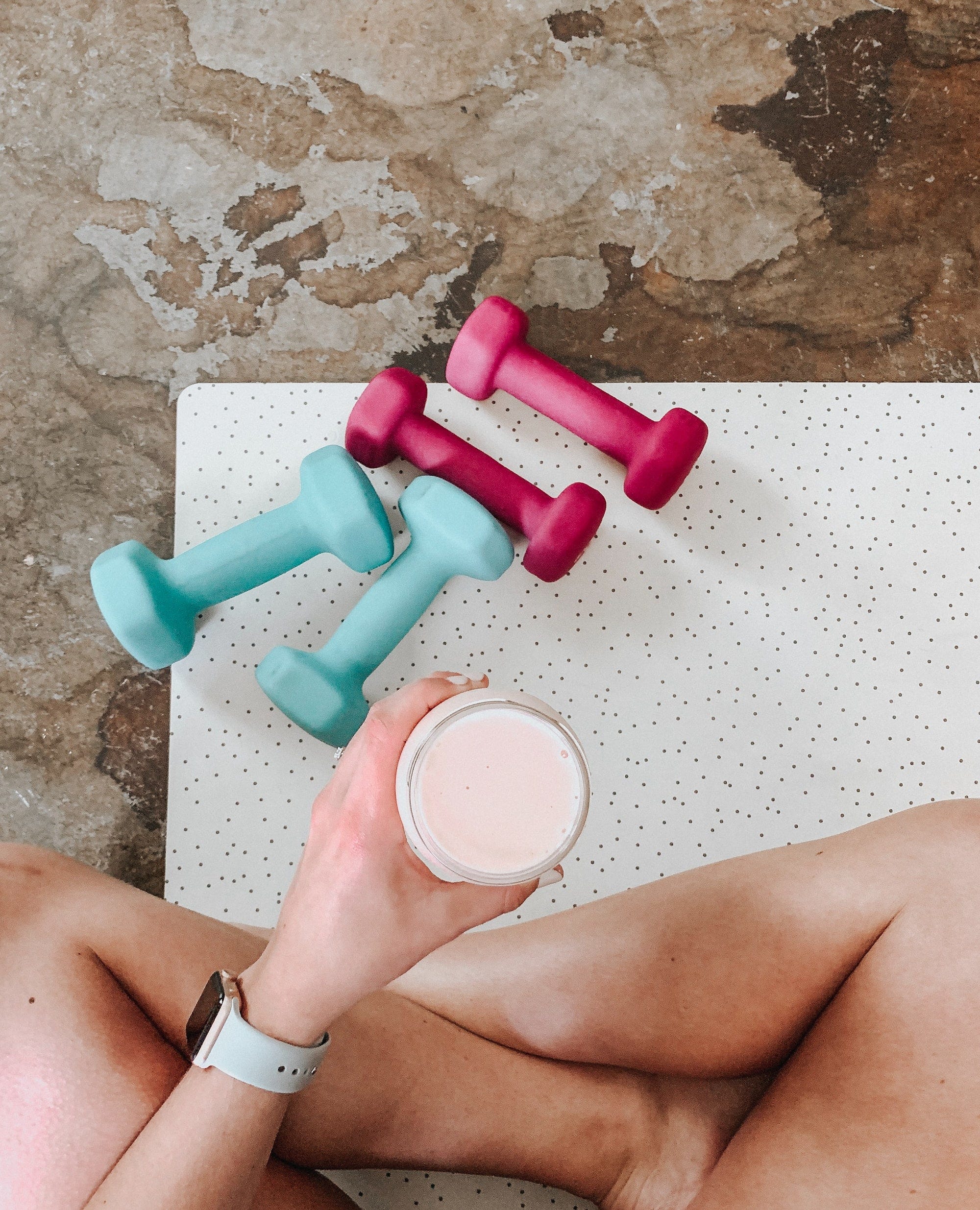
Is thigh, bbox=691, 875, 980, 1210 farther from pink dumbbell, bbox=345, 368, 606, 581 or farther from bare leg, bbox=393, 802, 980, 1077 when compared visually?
pink dumbbell, bbox=345, 368, 606, 581

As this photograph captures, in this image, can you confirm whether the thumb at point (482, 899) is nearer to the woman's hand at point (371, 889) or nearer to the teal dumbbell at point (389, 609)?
the woman's hand at point (371, 889)

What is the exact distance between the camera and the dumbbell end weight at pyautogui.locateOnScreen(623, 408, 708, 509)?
104 centimetres

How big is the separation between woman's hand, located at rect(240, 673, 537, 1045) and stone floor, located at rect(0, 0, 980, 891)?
2.32ft

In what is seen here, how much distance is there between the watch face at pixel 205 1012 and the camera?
26.0 inches

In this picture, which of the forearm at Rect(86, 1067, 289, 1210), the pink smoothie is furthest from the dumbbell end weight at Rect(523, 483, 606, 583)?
the forearm at Rect(86, 1067, 289, 1210)

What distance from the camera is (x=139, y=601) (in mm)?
1013

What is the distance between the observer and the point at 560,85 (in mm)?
1211

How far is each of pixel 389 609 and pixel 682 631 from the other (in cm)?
37

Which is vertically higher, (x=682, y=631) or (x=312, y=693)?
(x=312, y=693)

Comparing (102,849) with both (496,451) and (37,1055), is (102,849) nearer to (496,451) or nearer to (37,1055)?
(37,1055)

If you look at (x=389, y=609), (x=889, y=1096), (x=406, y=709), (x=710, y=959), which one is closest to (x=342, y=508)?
(x=389, y=609)

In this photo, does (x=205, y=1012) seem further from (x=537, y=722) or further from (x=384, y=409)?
(x=384, y=409)

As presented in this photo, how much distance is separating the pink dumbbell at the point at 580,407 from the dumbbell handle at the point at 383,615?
0.77 feet

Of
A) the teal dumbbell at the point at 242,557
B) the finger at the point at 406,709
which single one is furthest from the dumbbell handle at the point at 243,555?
the finger at the point at 406,709
